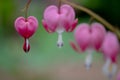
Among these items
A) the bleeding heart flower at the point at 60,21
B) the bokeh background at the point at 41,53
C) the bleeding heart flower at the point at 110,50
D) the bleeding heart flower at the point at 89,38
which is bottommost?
the bleeding heart flower at the point at 110,50

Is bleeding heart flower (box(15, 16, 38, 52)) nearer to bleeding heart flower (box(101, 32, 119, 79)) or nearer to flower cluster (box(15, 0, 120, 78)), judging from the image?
flower cluster (box(15, 0, 120, 78))

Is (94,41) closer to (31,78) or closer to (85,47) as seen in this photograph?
(85,47)

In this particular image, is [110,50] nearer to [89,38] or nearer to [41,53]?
[89,38]

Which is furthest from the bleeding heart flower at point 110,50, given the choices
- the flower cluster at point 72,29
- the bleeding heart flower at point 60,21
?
the bleeding heart flower at point 60,21

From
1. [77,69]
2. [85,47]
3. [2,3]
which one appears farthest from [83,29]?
[77,69]

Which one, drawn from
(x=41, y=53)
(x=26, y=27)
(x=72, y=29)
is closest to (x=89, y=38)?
(x=72, y=29)

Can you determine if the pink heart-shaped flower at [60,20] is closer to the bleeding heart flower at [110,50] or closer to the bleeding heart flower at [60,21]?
the bleeding heart flower at [60,21]

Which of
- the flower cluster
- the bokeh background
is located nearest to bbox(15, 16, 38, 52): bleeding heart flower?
the flower cluster
